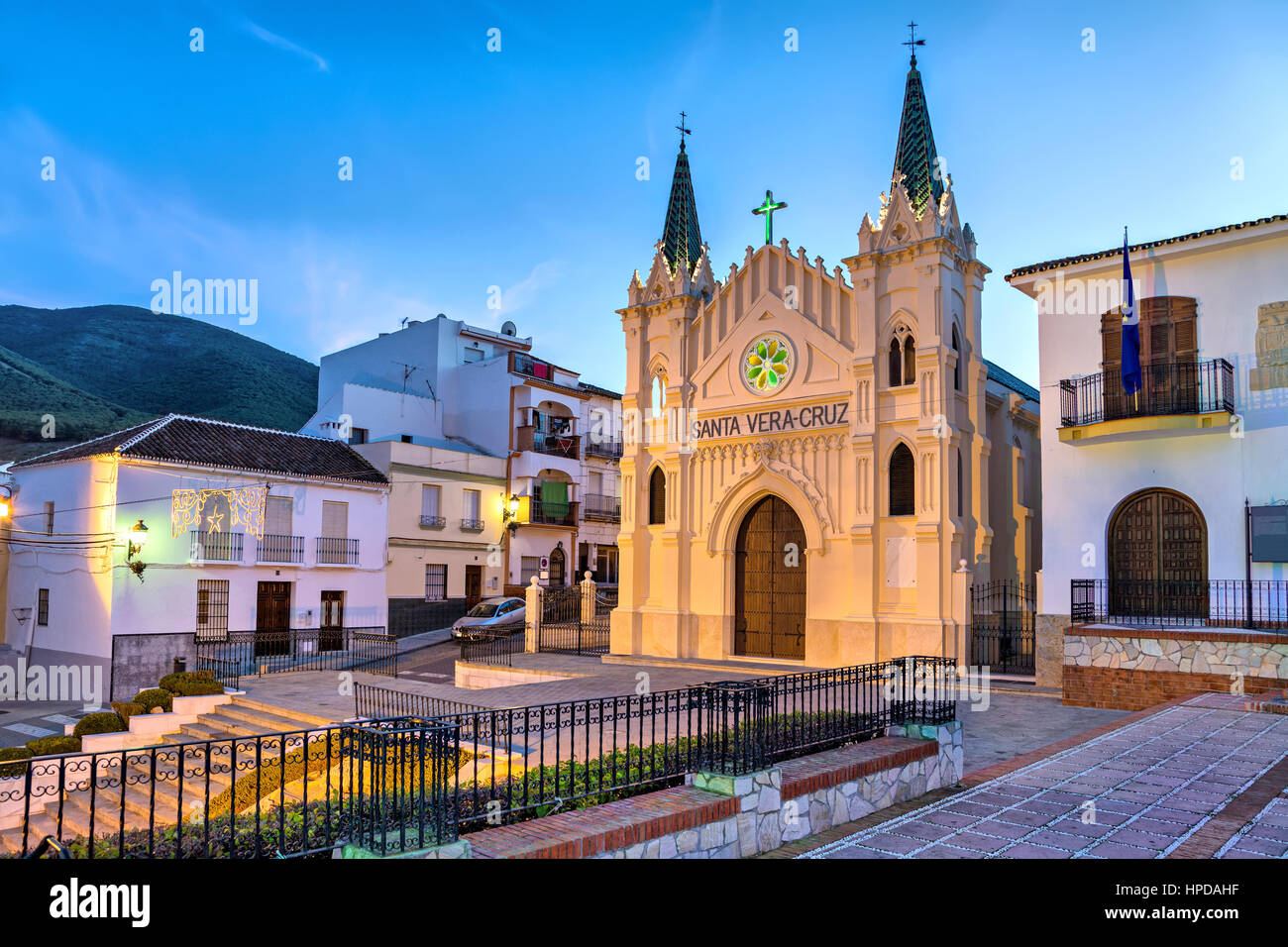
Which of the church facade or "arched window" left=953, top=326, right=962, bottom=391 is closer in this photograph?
the church facade

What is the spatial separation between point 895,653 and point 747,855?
13219mm

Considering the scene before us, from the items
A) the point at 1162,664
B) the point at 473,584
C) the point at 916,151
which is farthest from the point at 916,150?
the point at 473,584

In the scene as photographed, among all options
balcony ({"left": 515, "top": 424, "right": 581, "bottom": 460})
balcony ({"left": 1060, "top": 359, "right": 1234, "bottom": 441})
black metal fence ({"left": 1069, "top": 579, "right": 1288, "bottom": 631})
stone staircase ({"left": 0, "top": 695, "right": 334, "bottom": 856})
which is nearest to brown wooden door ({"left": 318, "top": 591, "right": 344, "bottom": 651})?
stone staircase ({"left": 0, "top": 695, "right": 334, "bottom": 856})

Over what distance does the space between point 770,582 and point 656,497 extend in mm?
4087

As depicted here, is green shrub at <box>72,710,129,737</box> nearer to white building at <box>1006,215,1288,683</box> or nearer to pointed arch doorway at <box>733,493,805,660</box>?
pointed arch doorway at <box>733,493,805,660</box>

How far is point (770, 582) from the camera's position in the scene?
22.8 m

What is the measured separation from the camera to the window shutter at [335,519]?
94.5ft

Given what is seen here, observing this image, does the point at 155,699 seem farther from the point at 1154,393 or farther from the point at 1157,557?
the point at 1154,393

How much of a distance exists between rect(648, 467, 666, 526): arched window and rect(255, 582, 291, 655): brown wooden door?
11.2 meters

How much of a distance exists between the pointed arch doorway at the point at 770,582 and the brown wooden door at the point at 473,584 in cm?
1447

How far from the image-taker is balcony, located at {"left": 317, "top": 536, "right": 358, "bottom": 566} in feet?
93.6

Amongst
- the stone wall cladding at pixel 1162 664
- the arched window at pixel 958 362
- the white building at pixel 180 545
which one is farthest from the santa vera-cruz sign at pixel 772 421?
the white building at pixel 180 545

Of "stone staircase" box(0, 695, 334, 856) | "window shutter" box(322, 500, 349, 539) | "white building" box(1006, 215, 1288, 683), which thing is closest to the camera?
"stone staircase" box(0, 695, 334, 856)
